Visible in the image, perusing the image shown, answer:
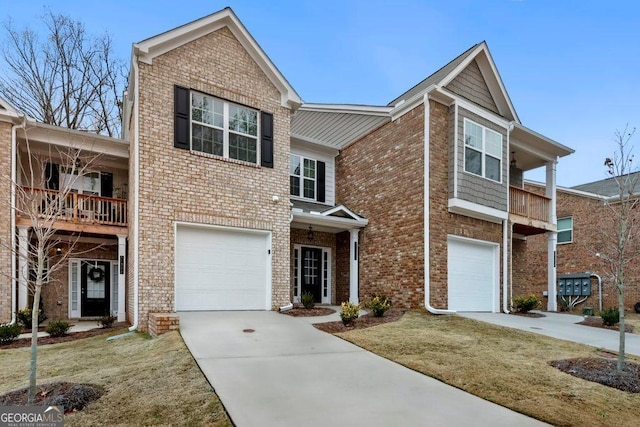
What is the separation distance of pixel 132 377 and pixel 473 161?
10801mm

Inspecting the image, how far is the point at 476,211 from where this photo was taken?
12312 millimetres

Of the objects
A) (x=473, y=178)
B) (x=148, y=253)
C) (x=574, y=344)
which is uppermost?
(x=473, y=178)

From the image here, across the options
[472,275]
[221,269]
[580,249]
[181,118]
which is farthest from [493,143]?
[580,249]

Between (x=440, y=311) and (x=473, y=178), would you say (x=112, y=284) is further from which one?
(x=473, y=178)

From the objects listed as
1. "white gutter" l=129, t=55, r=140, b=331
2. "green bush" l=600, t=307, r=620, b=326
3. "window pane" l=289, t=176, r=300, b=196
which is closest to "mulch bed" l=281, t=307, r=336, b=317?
"white gutter" l=129, t=55, r=140, b=331

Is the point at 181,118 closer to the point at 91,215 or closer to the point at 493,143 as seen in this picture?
the point at 91,215

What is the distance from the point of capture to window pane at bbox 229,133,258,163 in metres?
11.2

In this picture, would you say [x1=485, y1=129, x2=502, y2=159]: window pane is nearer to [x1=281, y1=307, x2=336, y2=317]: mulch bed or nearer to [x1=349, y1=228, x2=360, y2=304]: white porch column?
[x1=349, y1=228, x2=360, y2=304]: white porch column

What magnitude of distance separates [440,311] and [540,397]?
19.7 ft

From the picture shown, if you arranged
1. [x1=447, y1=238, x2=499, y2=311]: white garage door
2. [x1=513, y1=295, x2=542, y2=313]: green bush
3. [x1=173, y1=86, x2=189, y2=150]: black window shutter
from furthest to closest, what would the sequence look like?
[x1=513, y1=295, x2=542, y2=313]: green bush
[x1=447, y1=238, x2=499, y2=311]: white garage door
[x1=173, y1=86, x2=189, y2=150]: black window shutter

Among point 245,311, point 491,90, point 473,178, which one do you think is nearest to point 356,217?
point 473,178

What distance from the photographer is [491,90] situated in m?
13.9

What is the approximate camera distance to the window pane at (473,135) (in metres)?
12.4

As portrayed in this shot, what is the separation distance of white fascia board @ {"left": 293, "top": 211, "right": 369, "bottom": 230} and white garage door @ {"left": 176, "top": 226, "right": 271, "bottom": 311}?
1.67 m
